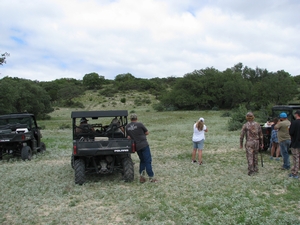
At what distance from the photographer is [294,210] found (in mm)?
5707

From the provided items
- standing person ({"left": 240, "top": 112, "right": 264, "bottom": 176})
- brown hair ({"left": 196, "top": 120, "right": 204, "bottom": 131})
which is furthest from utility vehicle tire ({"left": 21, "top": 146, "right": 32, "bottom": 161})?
standing person ({"left": 240, "top": 112, "right": 264, "bottom": 176})

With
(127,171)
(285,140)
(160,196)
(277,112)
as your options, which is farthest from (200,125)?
(160,196)

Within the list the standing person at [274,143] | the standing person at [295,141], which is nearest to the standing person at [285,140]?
the standing person at [295,141]

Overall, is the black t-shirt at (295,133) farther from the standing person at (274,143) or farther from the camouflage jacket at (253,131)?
the standing person at (274,143)

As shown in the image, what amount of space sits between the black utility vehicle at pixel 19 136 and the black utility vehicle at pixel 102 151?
11.7ft

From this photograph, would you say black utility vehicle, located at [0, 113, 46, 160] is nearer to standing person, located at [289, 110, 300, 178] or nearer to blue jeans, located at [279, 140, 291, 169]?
blue jeans, located at [279, 140, 291, 169]

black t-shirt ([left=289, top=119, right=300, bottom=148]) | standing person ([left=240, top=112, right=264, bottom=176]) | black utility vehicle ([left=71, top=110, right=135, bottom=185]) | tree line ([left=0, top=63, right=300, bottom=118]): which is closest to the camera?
black utility vehicle ([left=71, top=110, right=135, bottom=185])

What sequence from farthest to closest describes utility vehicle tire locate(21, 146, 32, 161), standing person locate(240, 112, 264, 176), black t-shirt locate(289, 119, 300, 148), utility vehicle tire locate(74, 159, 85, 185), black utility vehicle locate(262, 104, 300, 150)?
1. utility vehicle tire locate(21, 146, 32, 161)
2. black utility vehicle locate(262, 104, 300, 150)
3. standing person locate(240, 112, 264, 176)
4. black t-shirt locate(289, 119, 300, 148)
5. utility vehicle tire locate(74, 159, 85, 185)

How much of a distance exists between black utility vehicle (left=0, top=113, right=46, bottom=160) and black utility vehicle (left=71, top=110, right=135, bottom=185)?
358 cm

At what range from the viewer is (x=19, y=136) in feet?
37.8

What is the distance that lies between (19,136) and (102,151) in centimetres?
539

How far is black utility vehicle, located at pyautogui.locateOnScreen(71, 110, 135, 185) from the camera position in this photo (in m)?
7.62

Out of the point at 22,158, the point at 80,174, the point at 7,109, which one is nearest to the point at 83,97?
the point at 7,109

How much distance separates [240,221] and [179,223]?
1.03 meters
